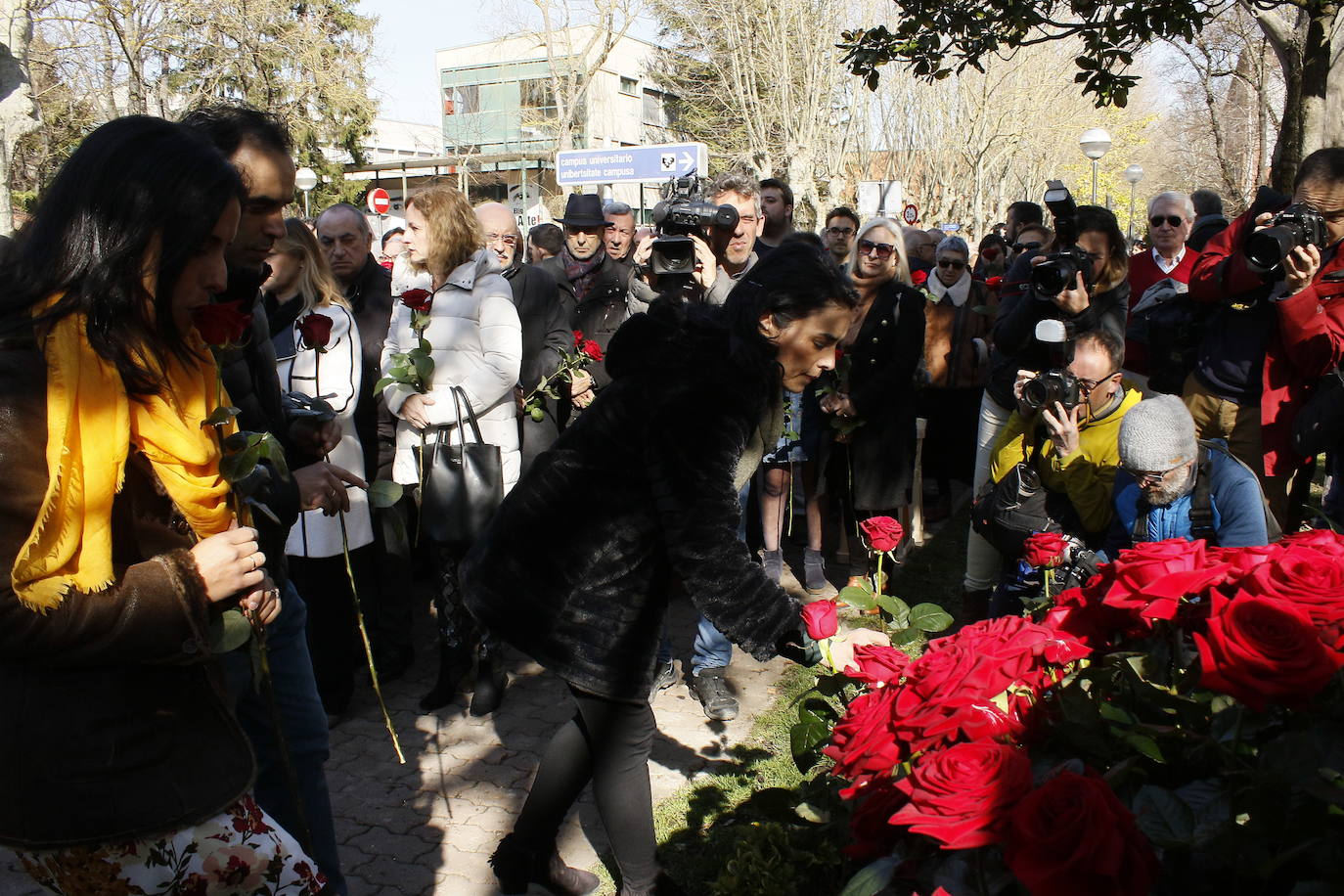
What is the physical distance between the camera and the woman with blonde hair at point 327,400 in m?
4.09

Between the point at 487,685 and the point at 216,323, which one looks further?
the point at 487,685

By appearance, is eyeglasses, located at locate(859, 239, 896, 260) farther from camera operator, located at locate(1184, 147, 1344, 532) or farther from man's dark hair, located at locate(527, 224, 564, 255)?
man's dark hair, located at locate(527, 224, 564, 255)

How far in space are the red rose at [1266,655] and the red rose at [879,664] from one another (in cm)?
46

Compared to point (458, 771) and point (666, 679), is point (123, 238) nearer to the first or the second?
point (458, 771)

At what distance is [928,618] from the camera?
205 cm

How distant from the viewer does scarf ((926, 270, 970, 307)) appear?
7.67 m

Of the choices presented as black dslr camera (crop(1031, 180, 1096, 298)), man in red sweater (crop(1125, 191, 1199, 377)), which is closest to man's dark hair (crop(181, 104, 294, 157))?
black dslr camera (crop(1031, 180, 1096, 298))

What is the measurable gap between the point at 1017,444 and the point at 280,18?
81.3 ft

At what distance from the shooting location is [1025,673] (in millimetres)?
1597

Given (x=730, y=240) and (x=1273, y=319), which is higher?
(x=730, y=240)

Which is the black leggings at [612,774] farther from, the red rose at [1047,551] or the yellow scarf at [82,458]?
the yellow scarf at [82,458]

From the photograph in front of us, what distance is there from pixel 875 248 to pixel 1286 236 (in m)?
2.25

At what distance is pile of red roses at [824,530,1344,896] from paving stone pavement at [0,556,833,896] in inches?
80.1

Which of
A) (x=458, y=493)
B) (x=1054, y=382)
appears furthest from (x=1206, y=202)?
(x=458, y=493)
